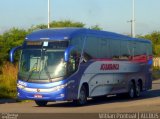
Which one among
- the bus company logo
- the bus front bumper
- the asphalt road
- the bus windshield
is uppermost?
the bus windshield

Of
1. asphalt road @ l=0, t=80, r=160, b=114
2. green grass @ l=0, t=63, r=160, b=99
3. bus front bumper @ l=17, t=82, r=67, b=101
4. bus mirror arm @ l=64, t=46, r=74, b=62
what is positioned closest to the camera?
asphalt road @ l=0, t=80, r=160, b=114

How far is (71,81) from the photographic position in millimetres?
23188

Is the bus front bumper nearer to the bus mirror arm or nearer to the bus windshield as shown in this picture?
the bus windshield

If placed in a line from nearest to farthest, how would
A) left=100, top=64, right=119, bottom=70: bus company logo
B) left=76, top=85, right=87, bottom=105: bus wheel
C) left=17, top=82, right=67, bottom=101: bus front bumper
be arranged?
1. left=17, top=82, right=67, bottom=101: bus front bumper
2. left=76, top=85, right=87, bottom=105: bus wheel
3. left=100, top=64, right=119, bottom=70: bus company logo

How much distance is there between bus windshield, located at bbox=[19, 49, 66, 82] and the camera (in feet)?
75.1

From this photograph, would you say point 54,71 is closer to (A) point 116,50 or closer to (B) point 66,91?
(B) point 66,91

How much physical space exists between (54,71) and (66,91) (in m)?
1.01

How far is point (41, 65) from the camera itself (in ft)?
75.6

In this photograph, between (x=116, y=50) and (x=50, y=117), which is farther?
(x=116, y=50)

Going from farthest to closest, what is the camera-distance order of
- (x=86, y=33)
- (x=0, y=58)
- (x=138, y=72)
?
1. (x=0, y=58)
2. (x=138, y=72)
3. (x=86, y=33)

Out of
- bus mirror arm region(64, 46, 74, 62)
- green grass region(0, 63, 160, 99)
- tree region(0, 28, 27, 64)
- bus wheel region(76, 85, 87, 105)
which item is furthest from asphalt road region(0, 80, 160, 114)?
tree region(0, 28, 27, 64)

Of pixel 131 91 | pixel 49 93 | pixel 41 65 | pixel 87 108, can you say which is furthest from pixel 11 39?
pixel 87 108

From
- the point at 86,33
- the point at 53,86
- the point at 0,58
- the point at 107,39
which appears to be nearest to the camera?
the point at 53,86

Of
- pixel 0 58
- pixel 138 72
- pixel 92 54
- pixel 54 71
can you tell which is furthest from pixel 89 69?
pixel 0 58
